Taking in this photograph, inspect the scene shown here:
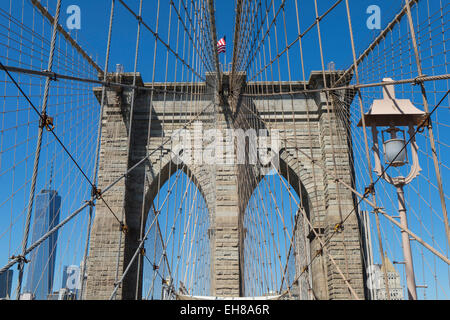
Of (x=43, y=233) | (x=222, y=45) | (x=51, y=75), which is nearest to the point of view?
(x=51, y=75)

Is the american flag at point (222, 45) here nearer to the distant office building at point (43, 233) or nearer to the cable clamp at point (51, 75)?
the distant office building at point (43, 233)

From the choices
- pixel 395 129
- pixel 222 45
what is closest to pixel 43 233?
pixel 222 45

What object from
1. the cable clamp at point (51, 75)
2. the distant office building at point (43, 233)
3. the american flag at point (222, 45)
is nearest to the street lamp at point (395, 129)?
the cable clamp at point (51, 75)

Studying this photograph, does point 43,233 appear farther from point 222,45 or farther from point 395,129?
point 395,129

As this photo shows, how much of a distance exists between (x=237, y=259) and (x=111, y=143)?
420 cm

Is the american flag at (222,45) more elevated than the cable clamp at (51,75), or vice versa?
the american flag at (222,45)

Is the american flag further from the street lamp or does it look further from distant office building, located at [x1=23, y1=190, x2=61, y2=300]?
the street lamp

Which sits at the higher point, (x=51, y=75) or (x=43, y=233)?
(x=43, y=233)

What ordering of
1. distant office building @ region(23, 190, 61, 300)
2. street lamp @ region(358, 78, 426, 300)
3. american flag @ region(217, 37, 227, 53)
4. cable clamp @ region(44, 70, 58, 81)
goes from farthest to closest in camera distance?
american flag @ region(217, 37, 227, 53) < distant office building @ region(23, 190, 61, 300) < street lamp @ region(358, 78, 426, 300) < cable clamp @ region(44, 70, 58, 81)

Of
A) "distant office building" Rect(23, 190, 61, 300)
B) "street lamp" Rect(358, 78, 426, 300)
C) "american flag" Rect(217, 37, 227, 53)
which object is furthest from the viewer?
"american flag" Rect(217, 37, 227, 53)

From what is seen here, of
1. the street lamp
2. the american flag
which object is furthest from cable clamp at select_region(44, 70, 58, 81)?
the american flag
